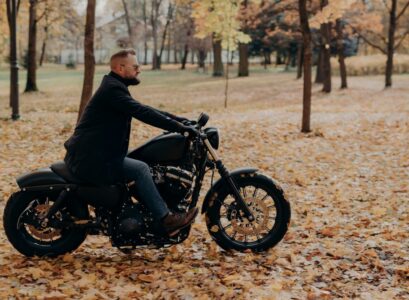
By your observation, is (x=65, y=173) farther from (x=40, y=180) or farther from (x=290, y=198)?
(x=290, y=198)

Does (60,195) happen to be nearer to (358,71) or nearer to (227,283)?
(227,283)

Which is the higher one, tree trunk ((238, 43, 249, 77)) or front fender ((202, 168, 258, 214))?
tree trunk ((238, 43, 249, 77))

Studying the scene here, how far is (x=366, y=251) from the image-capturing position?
5.68 meters

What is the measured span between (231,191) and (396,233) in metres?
2.19

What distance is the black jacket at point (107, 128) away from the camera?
4.87 m

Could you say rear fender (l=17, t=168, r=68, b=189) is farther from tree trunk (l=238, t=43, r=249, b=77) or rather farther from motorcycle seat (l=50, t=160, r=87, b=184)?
tree trunk (l=238, t=43, r=249, b=77)

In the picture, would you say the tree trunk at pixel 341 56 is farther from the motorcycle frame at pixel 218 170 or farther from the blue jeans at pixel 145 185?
the blue jeans at pixel 145 185

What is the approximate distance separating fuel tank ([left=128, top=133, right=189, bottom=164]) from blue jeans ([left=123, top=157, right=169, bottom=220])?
0.41 feet

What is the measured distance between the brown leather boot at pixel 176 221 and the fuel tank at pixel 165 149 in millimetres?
504

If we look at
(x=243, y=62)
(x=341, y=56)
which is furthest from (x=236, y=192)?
(x=243, y=62)

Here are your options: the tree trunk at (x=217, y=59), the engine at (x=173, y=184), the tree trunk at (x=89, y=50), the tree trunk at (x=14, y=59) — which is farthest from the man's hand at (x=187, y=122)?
the tree trunk at (x=217, y=59)

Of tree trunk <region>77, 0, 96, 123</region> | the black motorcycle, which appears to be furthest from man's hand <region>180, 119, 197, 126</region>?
tree trunk <region>77, 0, 96, 123</region>

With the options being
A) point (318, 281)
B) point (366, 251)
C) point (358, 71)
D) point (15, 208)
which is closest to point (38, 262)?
point (15, 208)

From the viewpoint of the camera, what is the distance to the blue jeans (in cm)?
493
